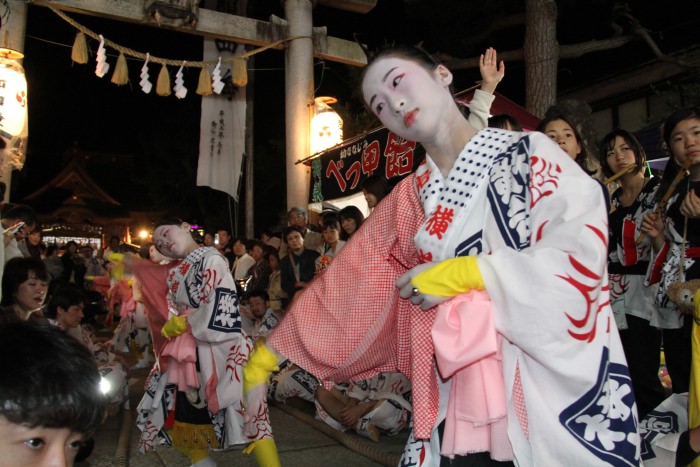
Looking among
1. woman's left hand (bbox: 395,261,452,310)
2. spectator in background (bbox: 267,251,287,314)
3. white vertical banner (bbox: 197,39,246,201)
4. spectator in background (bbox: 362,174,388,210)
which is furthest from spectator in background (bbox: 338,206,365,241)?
white vertical banner (bbox: 197,39,246,201)

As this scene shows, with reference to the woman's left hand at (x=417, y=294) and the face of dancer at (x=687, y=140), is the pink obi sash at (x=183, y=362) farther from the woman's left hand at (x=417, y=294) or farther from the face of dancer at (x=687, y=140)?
the face of dancer at (x=687, y=140)

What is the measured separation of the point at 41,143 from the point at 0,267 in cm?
2950

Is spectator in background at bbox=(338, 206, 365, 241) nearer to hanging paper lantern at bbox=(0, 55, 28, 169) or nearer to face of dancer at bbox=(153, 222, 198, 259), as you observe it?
face of dancer at bbox=(153, 222, 198, 259)

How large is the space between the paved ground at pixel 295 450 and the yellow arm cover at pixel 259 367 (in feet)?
7.60

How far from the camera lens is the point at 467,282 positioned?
4.83ft

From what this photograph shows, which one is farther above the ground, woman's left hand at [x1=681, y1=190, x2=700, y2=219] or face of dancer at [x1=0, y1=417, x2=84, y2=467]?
woman's left hand at [x1=681, y1=190, x2=700, y2=219]

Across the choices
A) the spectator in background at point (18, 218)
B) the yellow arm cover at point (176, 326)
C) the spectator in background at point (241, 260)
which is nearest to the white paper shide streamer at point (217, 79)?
the spectator in background at point (241, 260)

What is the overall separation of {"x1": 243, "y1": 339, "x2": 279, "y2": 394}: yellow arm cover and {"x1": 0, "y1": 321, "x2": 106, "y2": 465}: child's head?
0.65 metres

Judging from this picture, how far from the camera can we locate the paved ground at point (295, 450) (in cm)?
423

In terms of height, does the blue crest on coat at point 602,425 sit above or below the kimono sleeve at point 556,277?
below

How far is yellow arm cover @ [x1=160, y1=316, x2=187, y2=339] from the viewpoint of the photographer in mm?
4133

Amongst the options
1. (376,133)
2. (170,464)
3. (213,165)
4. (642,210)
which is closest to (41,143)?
(213,165)

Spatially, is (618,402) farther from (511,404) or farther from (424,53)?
(424,53)

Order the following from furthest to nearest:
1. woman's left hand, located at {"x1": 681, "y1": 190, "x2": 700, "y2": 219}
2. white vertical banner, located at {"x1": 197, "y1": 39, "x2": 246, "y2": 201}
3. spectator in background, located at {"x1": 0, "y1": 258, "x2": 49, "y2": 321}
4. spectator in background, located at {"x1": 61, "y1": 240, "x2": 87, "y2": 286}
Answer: spectator in background, located at {"x1": 61, "y1": 240, "x2": 87, "y2": 286}
white vertical banner, located at {"x1": 197, "y1": 39, "x2": 246, "y2": 201}
spectator in background, located at {"x1": 0, "y1": 258, "x2": 49, "y2": 321}
woman's left hand, located at {"x1": 681, "y1": 190, "x2": 700, "y2": 219}
